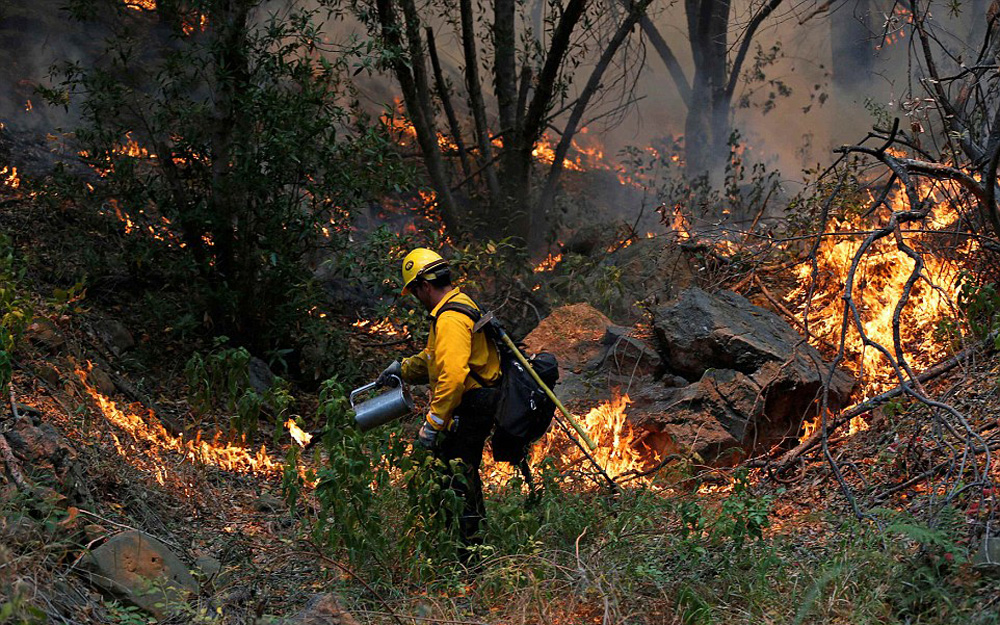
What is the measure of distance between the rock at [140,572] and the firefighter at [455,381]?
4.33 ft

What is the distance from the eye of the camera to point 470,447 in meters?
4.93

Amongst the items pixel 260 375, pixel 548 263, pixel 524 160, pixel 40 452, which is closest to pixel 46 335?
pixel 260 375

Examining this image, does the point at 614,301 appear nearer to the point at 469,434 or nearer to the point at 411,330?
the point at 411,330

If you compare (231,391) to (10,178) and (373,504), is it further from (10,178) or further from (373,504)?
(10,178)

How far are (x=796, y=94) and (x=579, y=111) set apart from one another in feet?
31.7

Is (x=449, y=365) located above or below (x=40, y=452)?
below

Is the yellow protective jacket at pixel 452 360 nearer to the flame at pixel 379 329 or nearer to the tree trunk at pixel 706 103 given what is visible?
the flame at pixel 379 329

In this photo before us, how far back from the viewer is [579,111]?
12898 millimetres

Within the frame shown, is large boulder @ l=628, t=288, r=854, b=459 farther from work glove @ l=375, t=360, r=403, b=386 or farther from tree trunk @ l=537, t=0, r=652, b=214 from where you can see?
tree trunk @ l=537, t=0, r=652, b=214

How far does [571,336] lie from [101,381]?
370 centimetres

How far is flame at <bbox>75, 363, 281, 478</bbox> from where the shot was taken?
6.05 meters

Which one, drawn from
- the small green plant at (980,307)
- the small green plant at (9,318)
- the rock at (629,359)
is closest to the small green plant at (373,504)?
the small green plant at (9,318)

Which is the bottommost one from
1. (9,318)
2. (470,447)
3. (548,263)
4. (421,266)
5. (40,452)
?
(470,447)

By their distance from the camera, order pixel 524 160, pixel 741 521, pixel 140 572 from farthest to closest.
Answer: pixel 524 160, pixel 140 572, pixel 741 521
